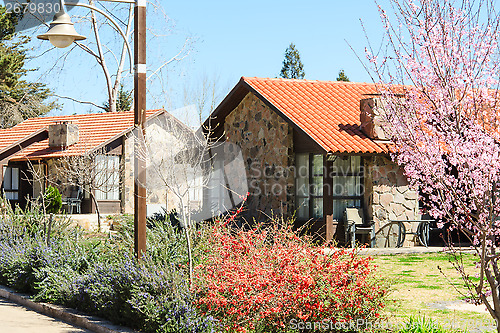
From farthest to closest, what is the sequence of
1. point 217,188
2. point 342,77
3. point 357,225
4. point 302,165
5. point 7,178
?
point 342,77
point 7,178
point 217,188
point 302,165
point 357,225

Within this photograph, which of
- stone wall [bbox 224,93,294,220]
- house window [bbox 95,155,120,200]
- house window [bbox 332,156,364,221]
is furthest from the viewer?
house window [bbox 95,155,120,200]

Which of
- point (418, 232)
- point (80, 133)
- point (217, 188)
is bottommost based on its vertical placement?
point (418, 232)

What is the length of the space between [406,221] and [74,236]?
349 inches

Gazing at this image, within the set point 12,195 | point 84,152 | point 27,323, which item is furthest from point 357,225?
point 12,195

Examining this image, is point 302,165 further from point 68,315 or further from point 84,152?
point 84,152

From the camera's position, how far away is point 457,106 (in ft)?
19.7

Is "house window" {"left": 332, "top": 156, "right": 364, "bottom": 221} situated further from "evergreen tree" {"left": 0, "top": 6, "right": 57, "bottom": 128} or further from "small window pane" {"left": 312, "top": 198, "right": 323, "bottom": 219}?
"evergreen tree" {"left": 0, "top": 6, "right": 57, "bottom": 128}

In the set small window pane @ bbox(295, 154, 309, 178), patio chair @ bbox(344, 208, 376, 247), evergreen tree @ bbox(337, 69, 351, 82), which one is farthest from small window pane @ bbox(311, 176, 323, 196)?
evergreen tree @ bbox(337, 69, 351, 82)

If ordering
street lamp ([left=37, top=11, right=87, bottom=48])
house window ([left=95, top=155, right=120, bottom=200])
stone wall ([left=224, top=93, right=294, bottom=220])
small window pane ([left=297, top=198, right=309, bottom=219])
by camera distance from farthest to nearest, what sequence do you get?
1. house window ([left=95, top=155, right=120, bottom=200])
2. stone wall ([left=224, top=93, right=294, bottom=220])
3. small window pane ([left=297, top=198, right=309, bottom=219])
4. street lamp ([left=37, top=11, right=87, bottom=48])

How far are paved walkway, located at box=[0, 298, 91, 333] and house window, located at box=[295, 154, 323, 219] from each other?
926 centimetres

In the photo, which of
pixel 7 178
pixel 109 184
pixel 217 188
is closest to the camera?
pixel 217 188

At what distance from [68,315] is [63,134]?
→ 2150 cm

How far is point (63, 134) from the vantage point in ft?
98.1

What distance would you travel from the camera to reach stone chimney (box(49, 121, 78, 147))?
29845mm
